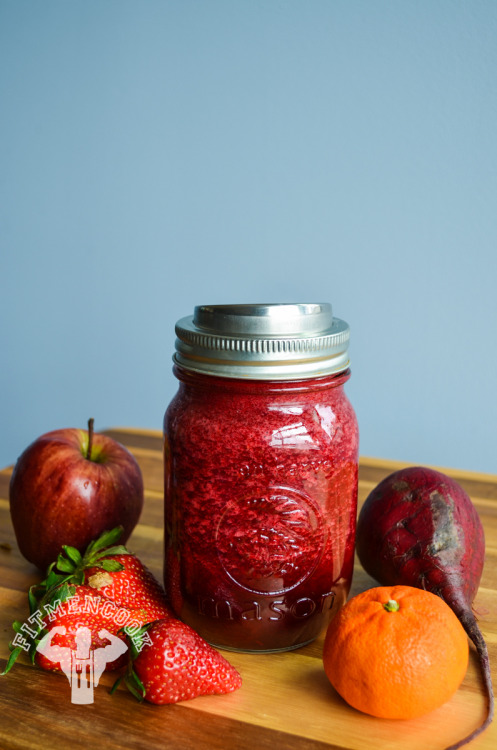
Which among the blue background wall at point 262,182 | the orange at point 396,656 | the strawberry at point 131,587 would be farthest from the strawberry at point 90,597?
the blue background wall at point 262,182

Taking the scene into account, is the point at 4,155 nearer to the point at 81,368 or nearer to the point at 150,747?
the point at 81,368

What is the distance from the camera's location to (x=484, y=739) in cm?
71

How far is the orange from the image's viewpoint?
2.31 ft

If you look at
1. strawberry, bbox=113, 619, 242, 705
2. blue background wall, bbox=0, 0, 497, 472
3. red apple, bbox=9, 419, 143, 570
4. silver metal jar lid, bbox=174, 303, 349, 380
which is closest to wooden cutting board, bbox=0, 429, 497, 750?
strawberry, bbox=113, 619, 242, 705

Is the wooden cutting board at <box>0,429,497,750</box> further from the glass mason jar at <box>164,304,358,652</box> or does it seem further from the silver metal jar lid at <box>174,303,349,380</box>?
the silver metal jar lid at <box>174,303,349,380</box>

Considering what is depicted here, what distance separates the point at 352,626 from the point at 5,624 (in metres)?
0.42

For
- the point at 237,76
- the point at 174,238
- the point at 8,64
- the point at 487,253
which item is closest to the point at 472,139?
the point at 487,253

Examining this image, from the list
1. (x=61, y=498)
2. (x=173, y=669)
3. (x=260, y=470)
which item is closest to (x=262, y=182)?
(x=61, y=498)

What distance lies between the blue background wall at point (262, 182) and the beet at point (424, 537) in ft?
3.72

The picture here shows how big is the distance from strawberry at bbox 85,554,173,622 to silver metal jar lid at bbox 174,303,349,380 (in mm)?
254

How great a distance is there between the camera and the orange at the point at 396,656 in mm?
704

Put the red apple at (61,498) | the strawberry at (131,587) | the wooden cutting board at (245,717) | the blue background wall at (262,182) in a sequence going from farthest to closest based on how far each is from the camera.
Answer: the blue background wall at (262,182), the red apple at (61,498), the strawberry at (131,587), the wooden cutting board at (245,717)

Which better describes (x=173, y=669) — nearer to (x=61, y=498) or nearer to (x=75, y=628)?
(x=75, y=628)

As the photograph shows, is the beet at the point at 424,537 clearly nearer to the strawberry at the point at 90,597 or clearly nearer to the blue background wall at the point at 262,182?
the strawberry at the point at 90,597
